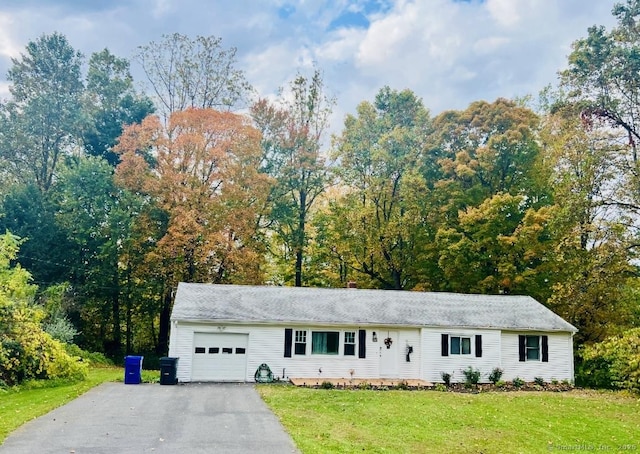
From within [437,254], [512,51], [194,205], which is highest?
[512,51]

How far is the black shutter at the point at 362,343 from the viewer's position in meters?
20.3

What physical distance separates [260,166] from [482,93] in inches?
555

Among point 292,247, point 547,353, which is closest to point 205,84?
point 292,247

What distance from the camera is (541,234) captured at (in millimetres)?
27625

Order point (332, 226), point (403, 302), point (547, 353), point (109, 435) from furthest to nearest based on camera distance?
point (332, 226)
point (403, 302)
point (547, 353)
point (109, 435)

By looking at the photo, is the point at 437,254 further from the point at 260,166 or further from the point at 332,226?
the point at 260,166

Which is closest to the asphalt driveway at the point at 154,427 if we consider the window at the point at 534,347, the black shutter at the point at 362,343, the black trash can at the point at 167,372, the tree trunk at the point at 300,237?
the black trash can at the point at 167,372

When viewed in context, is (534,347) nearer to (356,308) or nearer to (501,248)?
(356,308)

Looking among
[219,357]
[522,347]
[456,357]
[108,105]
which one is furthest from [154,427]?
[108,105]

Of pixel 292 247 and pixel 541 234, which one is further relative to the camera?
pixel 292 247

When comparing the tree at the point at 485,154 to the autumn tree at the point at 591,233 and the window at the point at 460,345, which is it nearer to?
the autumn tree at the point at 591,233

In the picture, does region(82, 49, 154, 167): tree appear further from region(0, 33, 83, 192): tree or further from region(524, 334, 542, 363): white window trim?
region(524, 334, 542, 363): white window trim

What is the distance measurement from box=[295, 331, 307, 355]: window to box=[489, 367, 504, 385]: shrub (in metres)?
7.37

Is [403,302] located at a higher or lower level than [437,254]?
lower
